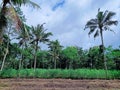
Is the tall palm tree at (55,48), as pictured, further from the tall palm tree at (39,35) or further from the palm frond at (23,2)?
the palm frond at (23,2)

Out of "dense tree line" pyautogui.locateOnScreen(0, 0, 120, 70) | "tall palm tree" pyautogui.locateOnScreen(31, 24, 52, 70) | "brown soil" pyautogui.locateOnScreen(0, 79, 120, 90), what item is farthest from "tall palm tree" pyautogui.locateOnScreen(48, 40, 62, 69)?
"brown soil" pyautogui.locateOnScreen(0, 79, 120, 90)

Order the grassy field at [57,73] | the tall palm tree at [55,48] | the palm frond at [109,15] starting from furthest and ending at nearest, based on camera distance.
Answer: the tall palm tree at [55,48]
the grassy field at [57,73]
the palm frond at [109,15]

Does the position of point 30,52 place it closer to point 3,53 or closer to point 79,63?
point 79,63

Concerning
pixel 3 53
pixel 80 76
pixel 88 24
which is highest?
pixel 88 24

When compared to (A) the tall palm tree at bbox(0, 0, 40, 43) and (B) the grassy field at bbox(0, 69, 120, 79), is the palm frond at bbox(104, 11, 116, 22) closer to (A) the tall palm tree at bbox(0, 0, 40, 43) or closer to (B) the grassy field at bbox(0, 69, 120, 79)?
(B) the grassy field at bbox(0, 69, 120, 79)

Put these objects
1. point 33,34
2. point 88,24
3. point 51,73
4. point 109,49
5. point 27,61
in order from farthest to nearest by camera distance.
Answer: point 27,61 < point 109,49 < point 33,34 < point 51,73 < point 88,24

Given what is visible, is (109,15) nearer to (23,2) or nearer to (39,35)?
(39,35)

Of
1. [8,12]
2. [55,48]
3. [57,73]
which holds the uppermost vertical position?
[55,48]

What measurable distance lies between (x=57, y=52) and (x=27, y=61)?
12358 mm

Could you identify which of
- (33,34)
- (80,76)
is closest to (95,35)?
(80,76)

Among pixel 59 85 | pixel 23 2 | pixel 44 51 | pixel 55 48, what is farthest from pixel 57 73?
pixel 44 51

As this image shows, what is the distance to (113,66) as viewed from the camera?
77.6m

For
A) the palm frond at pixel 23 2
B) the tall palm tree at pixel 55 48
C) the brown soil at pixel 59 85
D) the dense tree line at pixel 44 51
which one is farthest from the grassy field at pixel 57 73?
the palm frond at pixel 23 2

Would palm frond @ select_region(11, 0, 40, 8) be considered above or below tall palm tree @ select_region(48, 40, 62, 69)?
below
